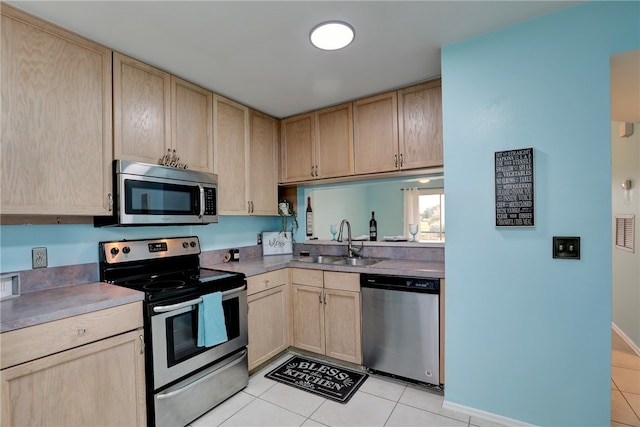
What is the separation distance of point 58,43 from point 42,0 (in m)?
0.24

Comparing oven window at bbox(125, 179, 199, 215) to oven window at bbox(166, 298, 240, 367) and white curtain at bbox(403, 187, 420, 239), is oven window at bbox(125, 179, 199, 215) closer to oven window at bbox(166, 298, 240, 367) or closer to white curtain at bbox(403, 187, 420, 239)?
oven window at bbox(166, 298, 240, 367)

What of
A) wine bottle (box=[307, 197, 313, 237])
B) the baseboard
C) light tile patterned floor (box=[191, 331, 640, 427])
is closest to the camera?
light tile patterned floor (box=[191, 331, 640, 427])

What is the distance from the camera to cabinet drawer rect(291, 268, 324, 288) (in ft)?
8.60

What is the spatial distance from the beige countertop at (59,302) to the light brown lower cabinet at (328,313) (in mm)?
→ 1367

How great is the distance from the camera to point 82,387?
4.75 feet

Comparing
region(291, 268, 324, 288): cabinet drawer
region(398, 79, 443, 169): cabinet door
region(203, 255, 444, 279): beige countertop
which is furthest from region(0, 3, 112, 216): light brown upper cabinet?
region(398, 79, 443, 169): cabinet door

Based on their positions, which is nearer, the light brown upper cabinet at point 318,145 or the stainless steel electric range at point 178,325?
the stainless steel electric range at point 178,325

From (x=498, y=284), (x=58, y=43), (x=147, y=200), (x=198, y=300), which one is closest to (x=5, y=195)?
(x=147, y=200)

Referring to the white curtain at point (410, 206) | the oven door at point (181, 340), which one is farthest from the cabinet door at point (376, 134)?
the oven door at point (181, 340)

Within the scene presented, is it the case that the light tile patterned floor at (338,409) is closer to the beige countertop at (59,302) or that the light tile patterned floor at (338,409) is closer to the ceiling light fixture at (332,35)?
the beige countertop at (59,302)

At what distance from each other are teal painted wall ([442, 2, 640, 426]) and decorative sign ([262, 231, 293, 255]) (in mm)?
1886

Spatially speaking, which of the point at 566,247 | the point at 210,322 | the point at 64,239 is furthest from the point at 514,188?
the point at 64,239

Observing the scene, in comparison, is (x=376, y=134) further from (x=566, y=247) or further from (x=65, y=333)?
(x=65, y=333)

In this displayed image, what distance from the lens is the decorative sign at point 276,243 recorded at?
3.29 metres
